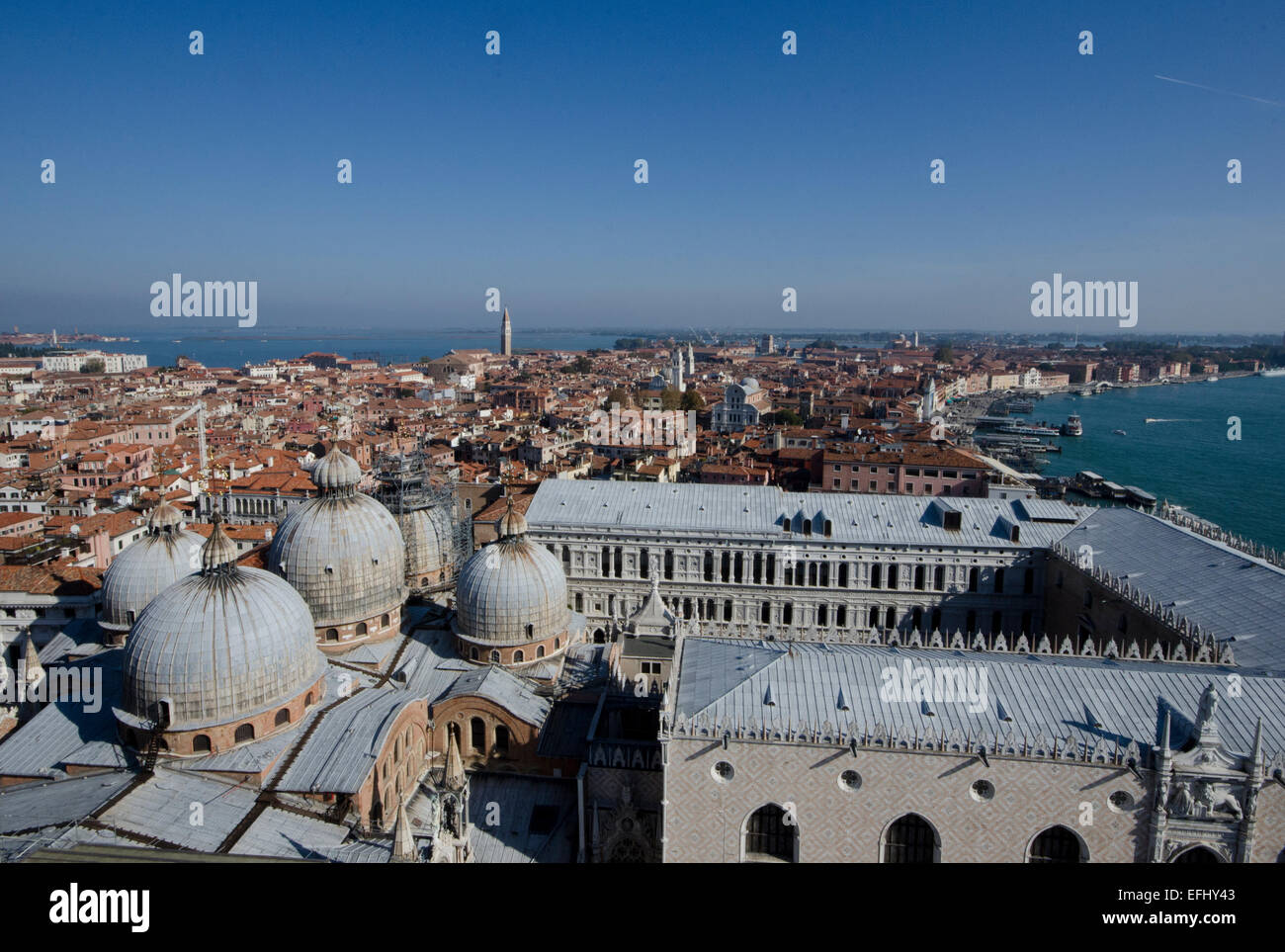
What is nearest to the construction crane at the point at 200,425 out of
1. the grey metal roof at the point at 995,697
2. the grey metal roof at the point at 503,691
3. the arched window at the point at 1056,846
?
the grey metal roof at the point at 503,691

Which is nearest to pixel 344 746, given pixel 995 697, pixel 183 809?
pixel 183 809

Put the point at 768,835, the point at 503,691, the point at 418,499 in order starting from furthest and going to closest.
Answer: the point at 418,499 < the point at 503,691 < the point at 768,835

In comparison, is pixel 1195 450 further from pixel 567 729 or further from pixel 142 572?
pixel 142 572

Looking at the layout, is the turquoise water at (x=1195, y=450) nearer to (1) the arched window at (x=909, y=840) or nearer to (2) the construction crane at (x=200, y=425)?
(1) the arched window at (x=909, y=840)

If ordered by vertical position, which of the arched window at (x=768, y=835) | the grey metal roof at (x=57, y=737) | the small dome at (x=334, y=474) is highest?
the small dome at (x=334, y=474)

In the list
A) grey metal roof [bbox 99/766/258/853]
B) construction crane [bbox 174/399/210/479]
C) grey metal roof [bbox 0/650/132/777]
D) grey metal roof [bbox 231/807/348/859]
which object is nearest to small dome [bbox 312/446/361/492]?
grey metal roof [bbox 0/650/132/777]

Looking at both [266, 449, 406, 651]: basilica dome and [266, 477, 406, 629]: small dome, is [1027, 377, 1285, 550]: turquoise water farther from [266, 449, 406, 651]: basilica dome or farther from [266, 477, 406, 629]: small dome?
[266, 477, 406, 629]: small dome
